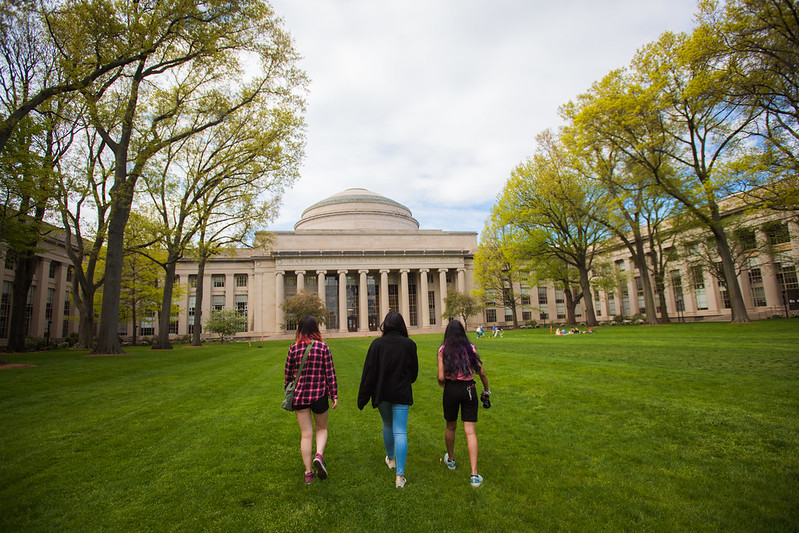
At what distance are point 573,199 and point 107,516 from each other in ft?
112

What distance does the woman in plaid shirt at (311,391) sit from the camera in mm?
5227

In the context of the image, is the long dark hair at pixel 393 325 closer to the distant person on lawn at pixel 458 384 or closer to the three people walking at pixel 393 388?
the three people walking at pixel 393 388

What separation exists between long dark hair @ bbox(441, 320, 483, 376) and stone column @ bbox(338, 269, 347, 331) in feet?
187

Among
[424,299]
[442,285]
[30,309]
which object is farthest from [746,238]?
[30,309]

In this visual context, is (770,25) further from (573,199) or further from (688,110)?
(573,199)

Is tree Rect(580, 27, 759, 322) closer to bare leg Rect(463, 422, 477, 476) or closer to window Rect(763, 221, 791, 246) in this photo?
window Rect(763, 221, 791, 246)

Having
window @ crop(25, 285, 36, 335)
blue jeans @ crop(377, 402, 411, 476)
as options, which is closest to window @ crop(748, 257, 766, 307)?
blue jeans @ crop(377, 402, 411, 476)

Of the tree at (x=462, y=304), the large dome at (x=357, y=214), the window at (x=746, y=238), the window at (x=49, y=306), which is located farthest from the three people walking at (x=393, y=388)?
the large dome at (x=357, y=214)

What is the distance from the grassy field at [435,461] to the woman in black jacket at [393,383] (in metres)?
0.47

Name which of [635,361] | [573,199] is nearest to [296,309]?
[573,199]

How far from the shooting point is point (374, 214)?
241 feet

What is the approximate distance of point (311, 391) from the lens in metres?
5.36

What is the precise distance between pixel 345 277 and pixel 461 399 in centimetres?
5961

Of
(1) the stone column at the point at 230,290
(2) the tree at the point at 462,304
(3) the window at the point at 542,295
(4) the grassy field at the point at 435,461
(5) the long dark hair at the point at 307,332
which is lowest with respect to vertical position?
(4) the grassy field at the point at 435,461
